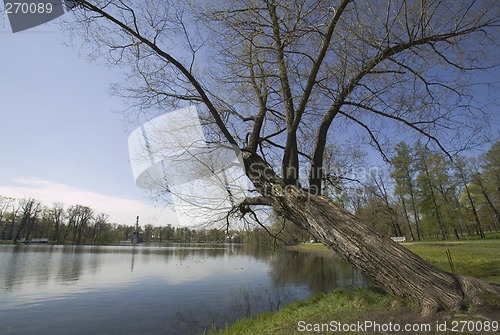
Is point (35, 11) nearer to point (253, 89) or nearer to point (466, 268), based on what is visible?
point (253, 89)

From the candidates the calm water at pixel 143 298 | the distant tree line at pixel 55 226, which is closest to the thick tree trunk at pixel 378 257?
the calm water at pixel 143 298

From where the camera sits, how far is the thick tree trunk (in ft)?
12.4

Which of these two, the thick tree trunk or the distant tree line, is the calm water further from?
the distant tree line

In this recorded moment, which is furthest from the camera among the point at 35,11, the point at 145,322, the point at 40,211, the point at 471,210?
the point at 40,211

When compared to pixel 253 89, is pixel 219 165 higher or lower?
lower

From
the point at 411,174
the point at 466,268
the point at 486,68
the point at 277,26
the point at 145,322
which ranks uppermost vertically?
the point at 411,174

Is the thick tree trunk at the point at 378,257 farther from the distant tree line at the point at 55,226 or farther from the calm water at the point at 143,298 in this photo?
the distant tree line at the point at 55,226

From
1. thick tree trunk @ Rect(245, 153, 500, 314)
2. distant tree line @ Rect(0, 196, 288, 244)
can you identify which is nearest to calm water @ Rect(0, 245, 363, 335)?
thick tree trunk @ Rect(245, 153, 500, 314)

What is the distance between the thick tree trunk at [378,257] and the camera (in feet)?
12.4

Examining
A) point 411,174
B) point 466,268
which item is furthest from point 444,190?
point 466,268

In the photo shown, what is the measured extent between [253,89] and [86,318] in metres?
9.33

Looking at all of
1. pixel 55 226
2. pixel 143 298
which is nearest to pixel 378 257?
pixel 143 298

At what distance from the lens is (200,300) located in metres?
11.9

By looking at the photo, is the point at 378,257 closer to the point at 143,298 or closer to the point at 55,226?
the point at 143,298
